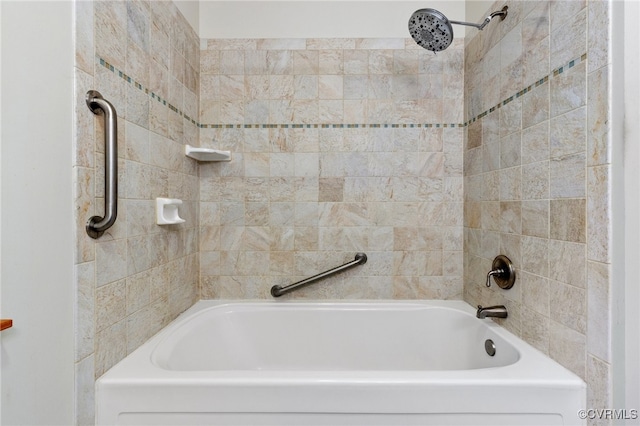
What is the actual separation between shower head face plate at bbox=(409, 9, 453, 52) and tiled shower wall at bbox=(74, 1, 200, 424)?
3.61ft

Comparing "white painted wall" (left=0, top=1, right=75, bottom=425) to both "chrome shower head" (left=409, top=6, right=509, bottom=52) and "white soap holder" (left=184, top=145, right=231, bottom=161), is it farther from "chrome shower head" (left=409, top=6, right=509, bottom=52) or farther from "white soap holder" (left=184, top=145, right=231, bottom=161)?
"chrome shower head" (left=409, top=6, right=509, bottom=52)

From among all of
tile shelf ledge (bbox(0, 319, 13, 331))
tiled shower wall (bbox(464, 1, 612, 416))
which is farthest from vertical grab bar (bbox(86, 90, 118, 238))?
tiled shower wall (bbox(464, 1, 612, 416))

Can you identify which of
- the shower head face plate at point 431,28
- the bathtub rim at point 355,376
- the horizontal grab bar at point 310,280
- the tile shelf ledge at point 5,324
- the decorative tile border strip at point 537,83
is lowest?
the bathtub rim at point 355,376

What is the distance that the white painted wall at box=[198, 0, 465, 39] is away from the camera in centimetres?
184

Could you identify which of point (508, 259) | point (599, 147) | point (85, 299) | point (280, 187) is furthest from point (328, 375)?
point (280, 187)

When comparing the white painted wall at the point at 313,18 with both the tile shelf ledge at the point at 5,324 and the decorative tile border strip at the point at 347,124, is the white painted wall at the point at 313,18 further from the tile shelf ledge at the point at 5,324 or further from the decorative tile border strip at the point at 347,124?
the tile shelf ledge at the point at 5,324

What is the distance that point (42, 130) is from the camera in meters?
0.80

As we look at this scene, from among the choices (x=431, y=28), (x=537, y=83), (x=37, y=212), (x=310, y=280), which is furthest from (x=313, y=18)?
(x=37, y=212)

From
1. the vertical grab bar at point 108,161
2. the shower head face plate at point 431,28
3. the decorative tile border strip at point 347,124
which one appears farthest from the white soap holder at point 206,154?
the shower head face plate at point 431,28

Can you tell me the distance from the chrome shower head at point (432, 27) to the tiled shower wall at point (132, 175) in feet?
3.62

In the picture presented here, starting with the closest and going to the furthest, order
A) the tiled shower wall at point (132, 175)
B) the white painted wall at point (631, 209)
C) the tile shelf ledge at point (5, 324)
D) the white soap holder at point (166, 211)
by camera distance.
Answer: the tile shelf ledge at point (5, 324), the white painted wall at point (631, 209), the tiled shower wall at point (132, 175), the white soap holder at point (166, 211)

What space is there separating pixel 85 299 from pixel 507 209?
156 cm

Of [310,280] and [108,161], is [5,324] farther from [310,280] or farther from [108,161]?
[310,280]

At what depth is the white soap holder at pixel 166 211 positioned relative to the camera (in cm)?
131
